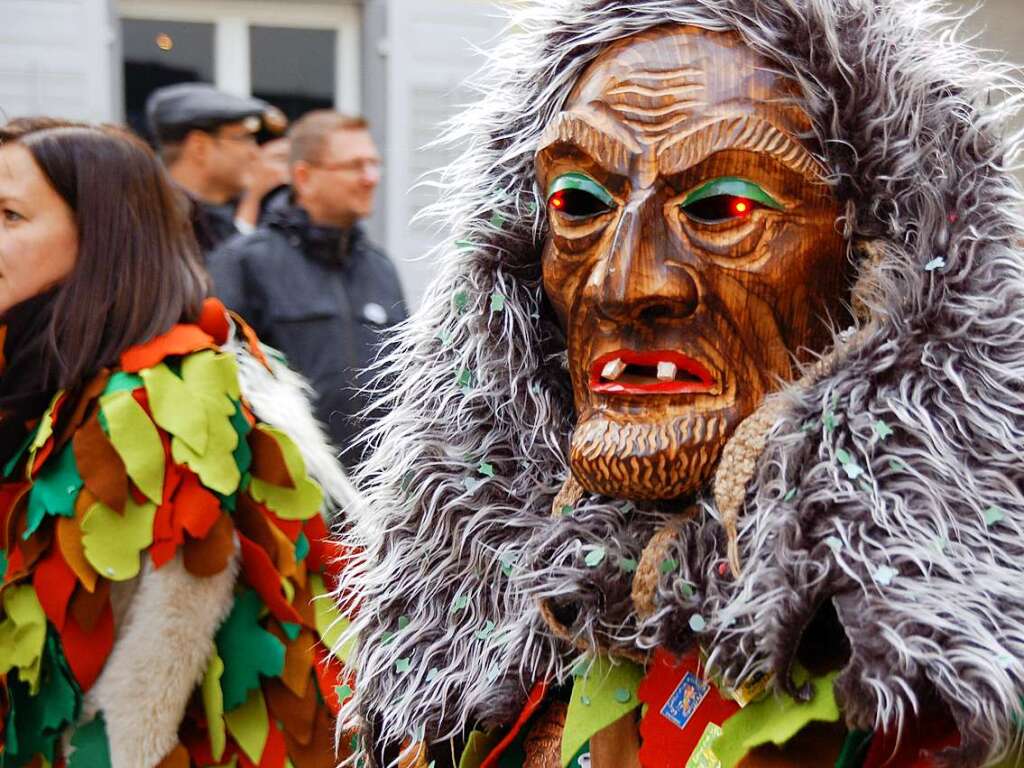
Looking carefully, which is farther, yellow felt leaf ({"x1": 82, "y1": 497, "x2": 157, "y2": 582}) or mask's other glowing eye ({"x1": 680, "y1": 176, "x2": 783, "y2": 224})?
yellow felt leaf ({"x1": 82, "y1": 497, "x2": 157, "y2": 582})

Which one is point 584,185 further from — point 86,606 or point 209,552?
point 86,606

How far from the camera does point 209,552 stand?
2.63 metres

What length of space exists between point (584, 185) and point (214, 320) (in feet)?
4.55

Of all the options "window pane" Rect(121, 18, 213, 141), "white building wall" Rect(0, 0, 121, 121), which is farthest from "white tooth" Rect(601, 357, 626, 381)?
"window pane" Rect(121, 18, 213, 141)

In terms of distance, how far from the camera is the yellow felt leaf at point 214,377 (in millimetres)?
2699

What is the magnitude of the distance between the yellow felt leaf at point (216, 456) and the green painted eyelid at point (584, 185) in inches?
→ 45.0

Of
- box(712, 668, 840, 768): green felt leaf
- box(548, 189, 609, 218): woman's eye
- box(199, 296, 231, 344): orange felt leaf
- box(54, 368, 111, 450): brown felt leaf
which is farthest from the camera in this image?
box(199, 296, 231, 344): orange felt leaf

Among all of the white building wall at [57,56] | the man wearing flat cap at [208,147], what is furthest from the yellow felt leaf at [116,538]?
the white building wall at [57,56]

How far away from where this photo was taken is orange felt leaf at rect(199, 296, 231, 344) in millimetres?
2893

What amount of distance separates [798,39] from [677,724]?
75 cm

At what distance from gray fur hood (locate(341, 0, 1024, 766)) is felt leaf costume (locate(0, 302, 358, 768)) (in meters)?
0.72

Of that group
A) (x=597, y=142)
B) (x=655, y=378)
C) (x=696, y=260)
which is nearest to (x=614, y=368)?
(x=655, y=378)

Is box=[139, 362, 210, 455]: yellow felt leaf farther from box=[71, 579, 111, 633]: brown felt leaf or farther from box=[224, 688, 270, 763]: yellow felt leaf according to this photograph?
box=[224, 688, 270, 763]: yellow felt leaf

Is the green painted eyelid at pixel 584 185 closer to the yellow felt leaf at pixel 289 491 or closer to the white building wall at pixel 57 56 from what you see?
the yellow felt leaf at pixel 289 491
